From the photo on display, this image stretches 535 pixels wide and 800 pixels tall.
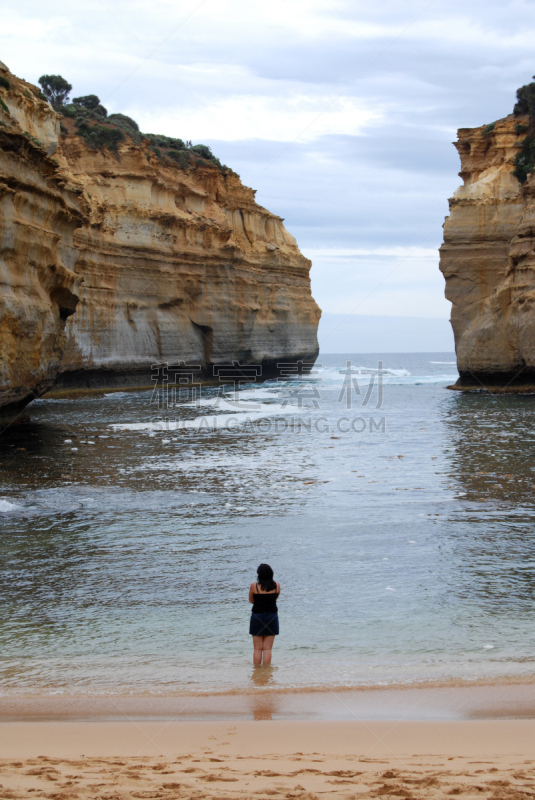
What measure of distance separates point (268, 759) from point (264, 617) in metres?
1.90

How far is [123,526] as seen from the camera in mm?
10008

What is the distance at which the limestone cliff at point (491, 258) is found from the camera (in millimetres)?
31750

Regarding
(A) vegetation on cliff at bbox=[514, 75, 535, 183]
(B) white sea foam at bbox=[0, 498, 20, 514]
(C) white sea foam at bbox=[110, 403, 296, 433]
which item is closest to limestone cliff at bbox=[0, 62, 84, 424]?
(C) white sea foam at bbox=[110, 403, 296, 433]

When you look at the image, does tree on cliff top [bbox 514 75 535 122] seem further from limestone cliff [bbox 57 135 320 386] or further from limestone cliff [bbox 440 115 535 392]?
limestone cliff [bbox 57 135 320 386]

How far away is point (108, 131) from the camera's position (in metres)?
39.8

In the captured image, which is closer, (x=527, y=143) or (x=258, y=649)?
(x=258, y=649)

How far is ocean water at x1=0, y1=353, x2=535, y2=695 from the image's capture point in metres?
5.70

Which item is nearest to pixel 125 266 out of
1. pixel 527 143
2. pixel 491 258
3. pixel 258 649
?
pixel 491 258

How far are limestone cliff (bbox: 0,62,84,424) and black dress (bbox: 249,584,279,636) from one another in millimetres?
12372

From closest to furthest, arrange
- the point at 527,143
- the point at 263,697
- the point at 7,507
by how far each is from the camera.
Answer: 1. the point at 263,697
2. the point at 7,507
3. the point at 527,143

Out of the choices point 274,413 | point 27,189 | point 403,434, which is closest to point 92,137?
point 274,413

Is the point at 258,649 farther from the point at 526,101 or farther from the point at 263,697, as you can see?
the point at 526,101

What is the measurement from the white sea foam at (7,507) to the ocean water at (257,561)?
0.15ft

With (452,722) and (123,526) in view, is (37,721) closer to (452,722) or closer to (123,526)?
(452,722)
